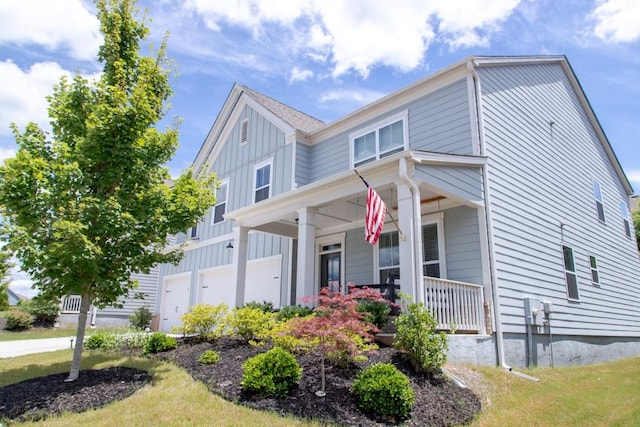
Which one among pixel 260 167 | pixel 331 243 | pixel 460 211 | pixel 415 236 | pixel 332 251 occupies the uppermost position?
pixel 260 167

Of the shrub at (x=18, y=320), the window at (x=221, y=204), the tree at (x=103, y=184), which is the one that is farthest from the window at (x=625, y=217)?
the shrub at (x=18, y=320)

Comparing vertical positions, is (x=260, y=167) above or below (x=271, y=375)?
above

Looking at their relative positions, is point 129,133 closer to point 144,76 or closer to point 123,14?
point 144,76

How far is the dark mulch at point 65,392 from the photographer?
5102mm

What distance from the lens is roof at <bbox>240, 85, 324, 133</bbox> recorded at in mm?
14438

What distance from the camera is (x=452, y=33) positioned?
35.0 ft

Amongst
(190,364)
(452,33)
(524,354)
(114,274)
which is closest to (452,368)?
(524,354)

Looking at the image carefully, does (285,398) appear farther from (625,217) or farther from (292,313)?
(625,217)

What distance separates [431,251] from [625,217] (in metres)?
11.8

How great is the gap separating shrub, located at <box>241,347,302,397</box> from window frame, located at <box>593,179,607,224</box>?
13.2 metres

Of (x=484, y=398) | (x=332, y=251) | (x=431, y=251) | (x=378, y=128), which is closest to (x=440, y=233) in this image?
(x=431, y=251)

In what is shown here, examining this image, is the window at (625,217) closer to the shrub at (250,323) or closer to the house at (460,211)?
the house at (460,211)

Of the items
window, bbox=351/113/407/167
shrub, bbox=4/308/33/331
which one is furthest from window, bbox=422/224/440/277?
shrub, bbox=4/308/33/331

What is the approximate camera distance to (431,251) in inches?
380
